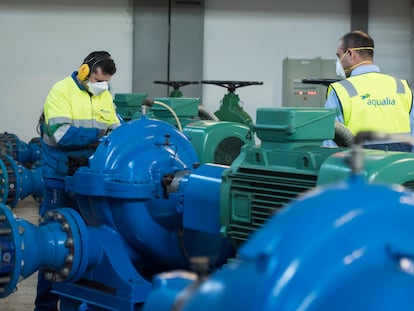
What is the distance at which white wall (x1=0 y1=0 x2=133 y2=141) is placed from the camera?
8.26m

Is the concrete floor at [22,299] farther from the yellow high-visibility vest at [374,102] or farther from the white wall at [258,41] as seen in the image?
the white wall at [258,41]

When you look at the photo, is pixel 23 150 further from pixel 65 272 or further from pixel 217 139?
pixel 65 272

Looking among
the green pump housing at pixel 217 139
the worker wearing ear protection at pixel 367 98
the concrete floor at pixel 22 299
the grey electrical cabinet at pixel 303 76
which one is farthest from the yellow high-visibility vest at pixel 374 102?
the grey electrical cabinet at pixel 303 76

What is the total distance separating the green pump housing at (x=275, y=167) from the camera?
6.81 ft

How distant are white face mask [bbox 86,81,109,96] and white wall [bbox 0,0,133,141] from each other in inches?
190

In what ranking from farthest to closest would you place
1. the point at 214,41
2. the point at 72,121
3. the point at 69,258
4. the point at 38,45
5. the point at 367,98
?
the point at 214,41, the point at 38,45, the point at 72,121, the point at 367,98, the point at 69,258

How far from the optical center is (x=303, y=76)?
8.85 metres

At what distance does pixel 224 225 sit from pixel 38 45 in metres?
6.48

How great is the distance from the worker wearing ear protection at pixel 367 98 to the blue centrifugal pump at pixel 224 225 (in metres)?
0.58

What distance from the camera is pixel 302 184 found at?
6.74ft

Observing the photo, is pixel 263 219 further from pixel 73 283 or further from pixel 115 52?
pixel 115 52

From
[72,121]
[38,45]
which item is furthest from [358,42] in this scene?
[38,45]

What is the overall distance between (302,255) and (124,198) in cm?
190

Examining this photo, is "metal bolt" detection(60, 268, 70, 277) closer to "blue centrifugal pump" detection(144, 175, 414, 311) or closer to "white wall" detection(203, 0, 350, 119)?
"blue centrifugal pump" detection(144, 175, 414, 311)
